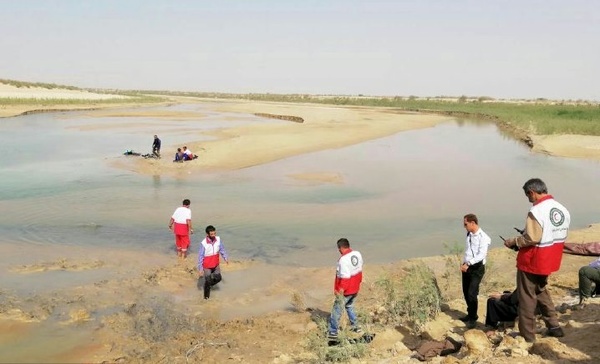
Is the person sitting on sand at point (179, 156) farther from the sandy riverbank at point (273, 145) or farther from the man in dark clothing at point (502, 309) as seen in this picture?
the man in dark clothing at point (502, 309)

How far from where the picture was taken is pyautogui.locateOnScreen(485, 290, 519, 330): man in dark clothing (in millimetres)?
6898

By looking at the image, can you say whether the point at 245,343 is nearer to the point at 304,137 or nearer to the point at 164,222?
the point at 164,222

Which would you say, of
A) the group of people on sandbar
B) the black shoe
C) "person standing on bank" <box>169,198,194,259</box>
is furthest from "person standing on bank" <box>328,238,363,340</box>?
the group of people on sandbar

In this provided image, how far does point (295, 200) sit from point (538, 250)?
1292 cm

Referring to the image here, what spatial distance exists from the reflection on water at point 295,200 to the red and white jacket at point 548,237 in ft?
21.1

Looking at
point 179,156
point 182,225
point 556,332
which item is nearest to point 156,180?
point 179,156

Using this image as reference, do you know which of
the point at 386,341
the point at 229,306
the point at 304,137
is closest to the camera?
the point at 386,341

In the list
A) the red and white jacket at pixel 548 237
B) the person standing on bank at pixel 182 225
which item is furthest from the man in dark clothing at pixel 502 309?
the person standing on bank at pixel 182 225

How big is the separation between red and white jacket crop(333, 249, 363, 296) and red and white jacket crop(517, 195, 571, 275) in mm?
2463

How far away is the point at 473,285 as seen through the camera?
7.56 m

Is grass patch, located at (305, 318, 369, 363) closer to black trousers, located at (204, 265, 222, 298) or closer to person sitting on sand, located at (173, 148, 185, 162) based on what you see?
black trousers, located at (204, 265, 222, 298)

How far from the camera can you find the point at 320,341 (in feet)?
23.2

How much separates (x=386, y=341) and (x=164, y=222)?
958cm

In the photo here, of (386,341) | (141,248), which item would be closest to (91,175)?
(141,248)
